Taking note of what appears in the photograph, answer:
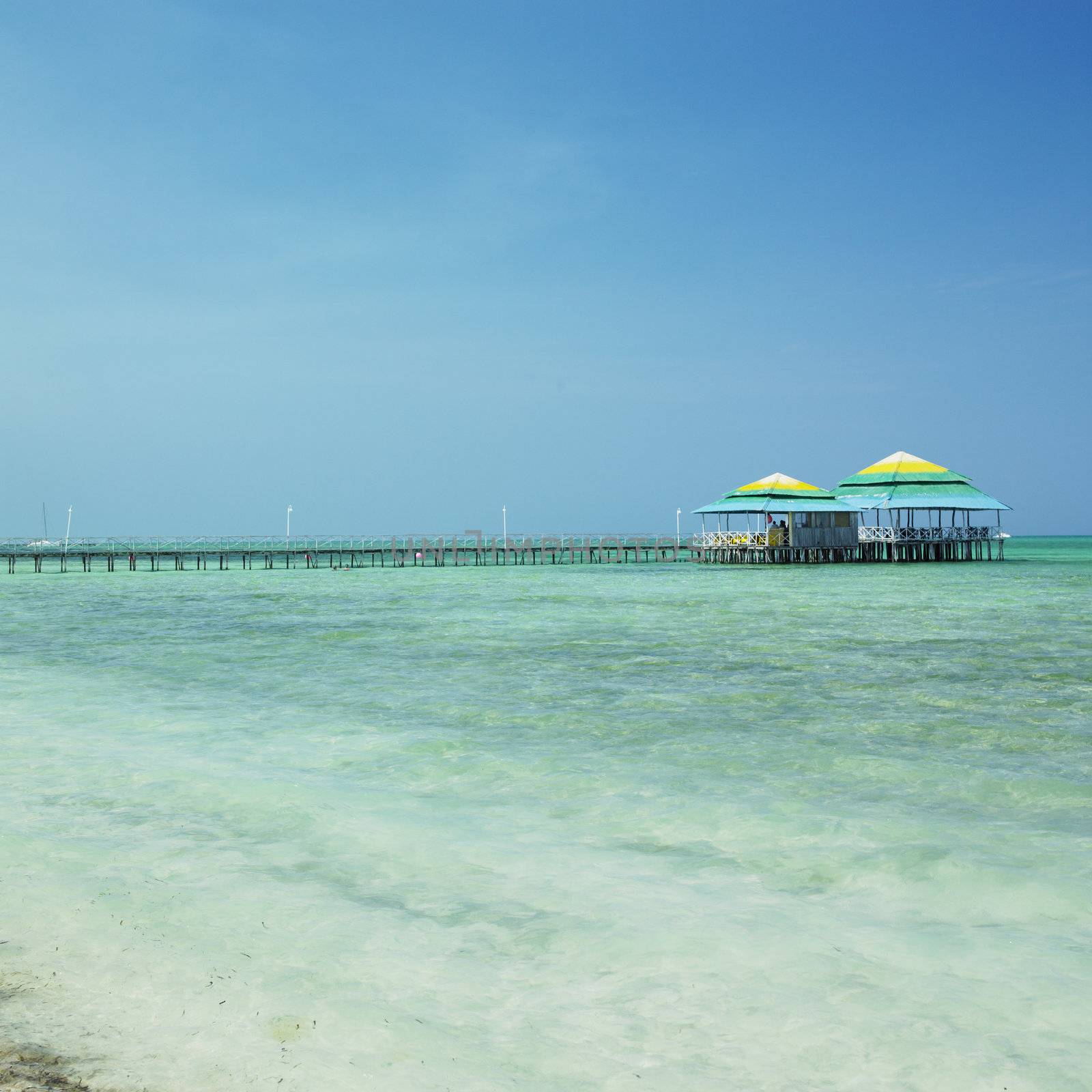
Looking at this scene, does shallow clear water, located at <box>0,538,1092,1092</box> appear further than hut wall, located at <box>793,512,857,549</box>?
No

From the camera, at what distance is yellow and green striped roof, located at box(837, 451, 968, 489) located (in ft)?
145

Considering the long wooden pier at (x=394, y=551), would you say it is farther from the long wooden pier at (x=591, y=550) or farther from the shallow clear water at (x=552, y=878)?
the shallow clear water at (x=552, y=878)

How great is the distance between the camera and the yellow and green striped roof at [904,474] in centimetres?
4434

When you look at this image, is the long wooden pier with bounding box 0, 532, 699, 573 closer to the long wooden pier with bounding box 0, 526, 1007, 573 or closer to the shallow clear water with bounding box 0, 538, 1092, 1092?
the long wooden pier with bounding box 0, 526, 1007, 573

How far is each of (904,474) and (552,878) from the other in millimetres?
43183

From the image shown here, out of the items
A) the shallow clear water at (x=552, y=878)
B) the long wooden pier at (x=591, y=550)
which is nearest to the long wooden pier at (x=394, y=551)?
the long wooden pier at (x=591, y=550)

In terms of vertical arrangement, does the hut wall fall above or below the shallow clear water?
above

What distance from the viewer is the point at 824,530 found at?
4334cm

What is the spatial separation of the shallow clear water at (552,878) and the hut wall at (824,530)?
30.9m

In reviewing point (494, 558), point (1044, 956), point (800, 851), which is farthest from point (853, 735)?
point (494, 558)

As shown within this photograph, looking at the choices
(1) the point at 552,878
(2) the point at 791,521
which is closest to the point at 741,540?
(2) the point at 791,521

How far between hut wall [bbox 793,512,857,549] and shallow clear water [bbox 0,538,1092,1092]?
3092 cm

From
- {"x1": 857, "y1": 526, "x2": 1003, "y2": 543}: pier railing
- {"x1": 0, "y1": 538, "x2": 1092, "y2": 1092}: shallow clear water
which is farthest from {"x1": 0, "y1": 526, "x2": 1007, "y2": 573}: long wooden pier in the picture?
{"x1": 0, "y1": 538, "x2": 1092, "y2": 1092}: shallow clear water

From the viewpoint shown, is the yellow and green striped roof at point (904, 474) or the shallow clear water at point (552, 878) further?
the yellow and green striped roof at point (904, 474)
